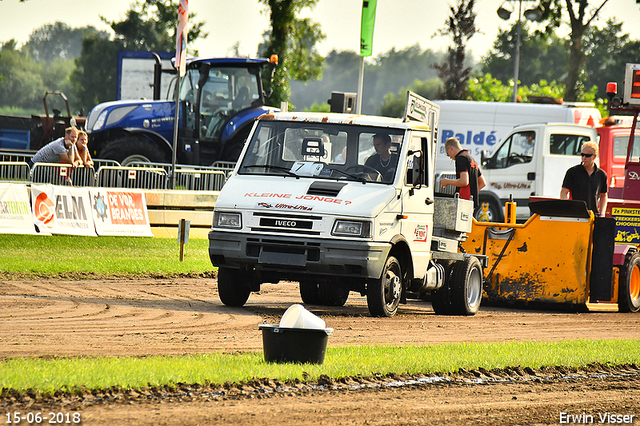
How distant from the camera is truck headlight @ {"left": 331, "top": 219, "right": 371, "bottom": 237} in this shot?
10227 millimetres

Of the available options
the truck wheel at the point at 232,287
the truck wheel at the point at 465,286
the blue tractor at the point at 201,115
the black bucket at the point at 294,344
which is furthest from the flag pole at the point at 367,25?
the black bucket at the point at 294,344

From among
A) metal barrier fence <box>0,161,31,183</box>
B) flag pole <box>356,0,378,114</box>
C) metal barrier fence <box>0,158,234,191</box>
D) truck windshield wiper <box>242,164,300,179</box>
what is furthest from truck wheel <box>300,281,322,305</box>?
flag pole <box>356,0,378,114</box>

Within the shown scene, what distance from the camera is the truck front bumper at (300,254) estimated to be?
10.2 metres

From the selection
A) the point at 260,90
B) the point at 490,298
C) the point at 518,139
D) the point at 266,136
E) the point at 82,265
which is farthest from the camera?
the point at 260,90

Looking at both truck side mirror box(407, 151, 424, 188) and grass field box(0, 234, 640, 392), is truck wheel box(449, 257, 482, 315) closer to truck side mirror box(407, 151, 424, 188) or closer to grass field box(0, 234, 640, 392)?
truck side mirror box(407, 151, 424, 188)

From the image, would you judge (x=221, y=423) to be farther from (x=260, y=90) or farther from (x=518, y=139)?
(x=260, y=90)

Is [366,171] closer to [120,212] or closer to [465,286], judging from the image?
[465,286]

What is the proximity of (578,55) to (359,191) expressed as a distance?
121 feet

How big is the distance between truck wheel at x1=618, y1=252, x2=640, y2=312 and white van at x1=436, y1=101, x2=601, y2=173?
434 inches

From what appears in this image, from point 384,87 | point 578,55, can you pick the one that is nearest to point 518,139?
point 578,55

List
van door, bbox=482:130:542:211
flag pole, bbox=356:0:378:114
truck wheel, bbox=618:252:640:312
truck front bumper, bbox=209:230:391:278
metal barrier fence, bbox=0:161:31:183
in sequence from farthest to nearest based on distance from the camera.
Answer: van door, bbox=482:130:542:211
flag pole, bbox=356:0:378:114
metal barrier fence, bbox=0:161:31:183
truck wheel, bbox=618:252:640:312
truck front bumper, bbox=209:230:391:278

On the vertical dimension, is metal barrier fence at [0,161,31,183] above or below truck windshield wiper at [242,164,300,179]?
below

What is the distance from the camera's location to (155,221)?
62.0 ft

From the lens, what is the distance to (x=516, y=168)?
22.0m
